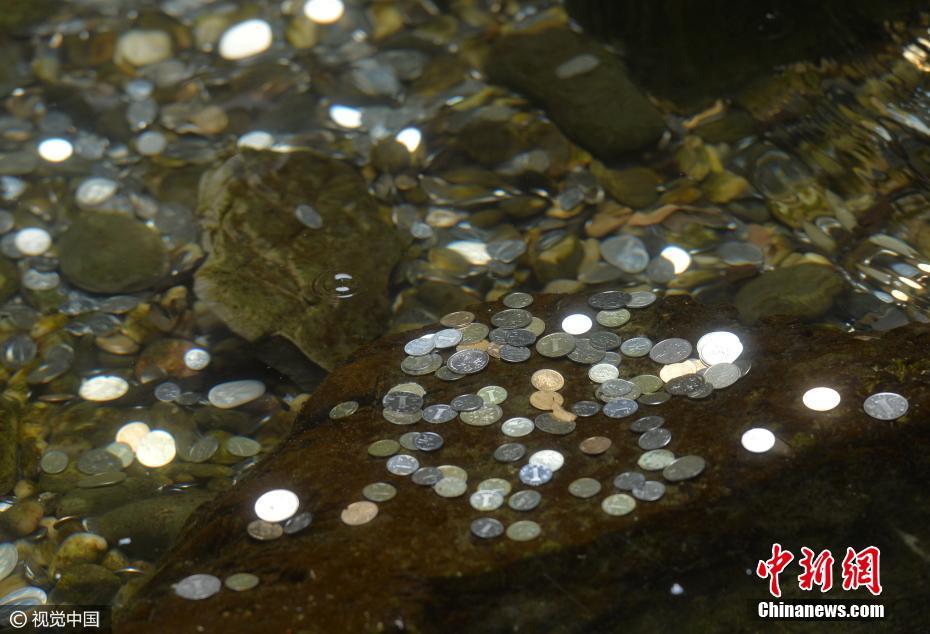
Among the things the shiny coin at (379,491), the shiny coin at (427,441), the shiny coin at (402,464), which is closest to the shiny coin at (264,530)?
the shiny coin at (379,491)

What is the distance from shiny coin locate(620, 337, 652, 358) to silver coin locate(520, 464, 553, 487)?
0.65m

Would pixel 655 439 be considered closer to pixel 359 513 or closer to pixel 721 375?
pixel 721 375

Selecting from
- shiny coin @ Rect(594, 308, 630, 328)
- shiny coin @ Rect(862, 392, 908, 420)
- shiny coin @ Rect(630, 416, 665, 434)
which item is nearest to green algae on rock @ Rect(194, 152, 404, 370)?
shiny coin @ Rect(594, 308, 630, 328)

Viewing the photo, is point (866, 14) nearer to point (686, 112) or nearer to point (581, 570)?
point (686, 112)

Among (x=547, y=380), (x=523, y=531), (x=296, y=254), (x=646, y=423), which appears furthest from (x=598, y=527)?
(x=296, y=254)

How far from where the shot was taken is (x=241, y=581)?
7.95 ft

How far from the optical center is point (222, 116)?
5.12m

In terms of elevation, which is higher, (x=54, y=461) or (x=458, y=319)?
(x=458, y=319)

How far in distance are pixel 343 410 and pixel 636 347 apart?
1.06m

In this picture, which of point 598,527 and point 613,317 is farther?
point 613,317

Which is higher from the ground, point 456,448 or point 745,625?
point 456,448

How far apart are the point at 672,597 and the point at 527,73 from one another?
10.8 feet

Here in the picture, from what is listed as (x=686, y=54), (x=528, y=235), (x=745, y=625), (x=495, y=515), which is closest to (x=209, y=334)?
(x=528, y=235)

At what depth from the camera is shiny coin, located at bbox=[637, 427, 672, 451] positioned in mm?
2730
